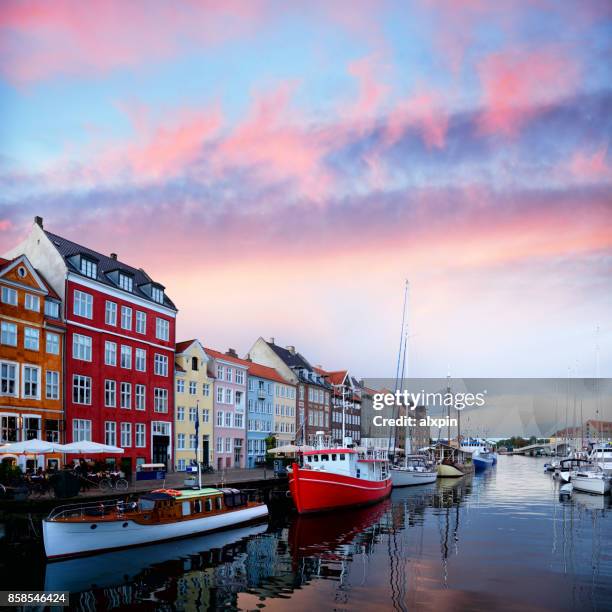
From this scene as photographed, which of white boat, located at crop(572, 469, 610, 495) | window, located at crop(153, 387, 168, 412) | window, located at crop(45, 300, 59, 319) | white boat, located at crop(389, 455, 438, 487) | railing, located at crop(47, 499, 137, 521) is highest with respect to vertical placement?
window, located at crop(45, 300, 59, 319)

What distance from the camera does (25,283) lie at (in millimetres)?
50750

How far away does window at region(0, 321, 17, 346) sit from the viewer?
48625mm

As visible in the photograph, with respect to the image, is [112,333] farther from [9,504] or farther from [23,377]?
[9,504]

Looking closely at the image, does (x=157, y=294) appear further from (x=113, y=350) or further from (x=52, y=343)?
(x=52, y=343)

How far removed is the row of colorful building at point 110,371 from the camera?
5019 cm

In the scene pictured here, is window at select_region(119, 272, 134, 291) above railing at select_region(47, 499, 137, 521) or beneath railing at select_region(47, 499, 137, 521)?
above

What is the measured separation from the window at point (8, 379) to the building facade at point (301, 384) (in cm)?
5469

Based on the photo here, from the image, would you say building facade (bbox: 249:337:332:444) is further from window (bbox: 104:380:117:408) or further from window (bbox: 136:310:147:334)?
window (bbox: 104:380:117:408)

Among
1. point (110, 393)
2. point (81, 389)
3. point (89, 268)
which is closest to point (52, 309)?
point (89, 268)

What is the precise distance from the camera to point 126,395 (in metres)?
62.1

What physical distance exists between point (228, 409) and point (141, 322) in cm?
1967

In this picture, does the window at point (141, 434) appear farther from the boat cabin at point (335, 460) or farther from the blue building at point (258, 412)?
the blue building at point (258, 412)

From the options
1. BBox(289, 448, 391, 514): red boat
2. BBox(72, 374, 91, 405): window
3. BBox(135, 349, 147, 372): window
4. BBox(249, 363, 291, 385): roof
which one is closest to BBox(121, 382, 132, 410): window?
BBox(135, 349, 147, 372): window

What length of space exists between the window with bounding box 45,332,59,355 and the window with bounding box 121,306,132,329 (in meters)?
9.11
